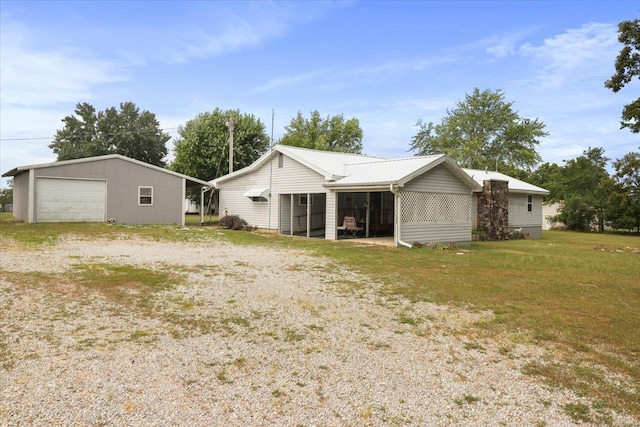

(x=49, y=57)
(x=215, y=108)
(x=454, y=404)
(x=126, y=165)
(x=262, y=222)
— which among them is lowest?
(x=454, y=404)

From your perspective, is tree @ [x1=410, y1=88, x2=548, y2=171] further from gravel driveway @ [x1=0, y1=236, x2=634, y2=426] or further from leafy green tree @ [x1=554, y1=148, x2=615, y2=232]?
gravel driveway @ [x1=0, y1=236, x2=634, y2=426]

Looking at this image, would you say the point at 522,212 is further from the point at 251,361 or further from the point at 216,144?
the point at 251,361

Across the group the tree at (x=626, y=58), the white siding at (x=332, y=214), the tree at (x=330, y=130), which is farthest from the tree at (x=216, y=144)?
the tree at (x=626, y=58)

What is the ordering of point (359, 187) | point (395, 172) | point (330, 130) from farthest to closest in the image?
point (330, 130) < point (395, 172) < point (359, 187)

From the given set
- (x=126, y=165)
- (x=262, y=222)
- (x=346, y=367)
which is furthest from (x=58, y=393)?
(x=126, y=165)

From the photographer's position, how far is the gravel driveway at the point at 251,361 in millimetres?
3002

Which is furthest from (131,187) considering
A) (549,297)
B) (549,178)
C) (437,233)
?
(549,178)

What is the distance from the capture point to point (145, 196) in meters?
21.7

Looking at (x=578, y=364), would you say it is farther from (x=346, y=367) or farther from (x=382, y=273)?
(x=382, y=273)

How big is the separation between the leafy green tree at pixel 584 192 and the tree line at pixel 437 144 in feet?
0.22

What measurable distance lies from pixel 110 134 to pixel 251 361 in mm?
46328

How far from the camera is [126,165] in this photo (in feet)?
69.3

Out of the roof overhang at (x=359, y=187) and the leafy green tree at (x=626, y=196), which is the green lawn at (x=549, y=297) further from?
the leafy green tree at (x=626, y=196)

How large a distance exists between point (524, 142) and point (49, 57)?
43.0 m
